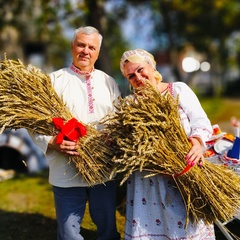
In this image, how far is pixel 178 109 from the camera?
270cm

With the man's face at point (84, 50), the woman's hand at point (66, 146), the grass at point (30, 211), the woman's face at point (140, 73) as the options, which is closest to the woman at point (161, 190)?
the woman's face at point (140, 73)

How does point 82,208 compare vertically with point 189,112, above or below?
below

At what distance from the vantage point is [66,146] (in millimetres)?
2676

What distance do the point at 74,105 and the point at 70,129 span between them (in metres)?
0.23

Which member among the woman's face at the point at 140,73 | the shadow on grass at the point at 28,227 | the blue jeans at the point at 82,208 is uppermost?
the woman's face at the point at 140,73

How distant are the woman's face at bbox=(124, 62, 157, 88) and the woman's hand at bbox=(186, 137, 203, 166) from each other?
0.43 metres

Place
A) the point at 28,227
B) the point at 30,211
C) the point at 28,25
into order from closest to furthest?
1. the point at 28,227
2. the point at 30,211
3. the point at 28,25

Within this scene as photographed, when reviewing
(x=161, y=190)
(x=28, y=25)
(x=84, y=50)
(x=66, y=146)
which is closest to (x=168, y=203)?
(x=161, y=190)

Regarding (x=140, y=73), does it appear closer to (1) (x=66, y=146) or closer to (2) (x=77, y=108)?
(2) (x=77, y=108)

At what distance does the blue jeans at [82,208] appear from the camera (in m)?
2.87

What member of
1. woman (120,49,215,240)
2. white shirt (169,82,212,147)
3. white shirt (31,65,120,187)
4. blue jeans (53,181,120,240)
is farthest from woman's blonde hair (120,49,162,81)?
blue jeans (53,181,120,240)

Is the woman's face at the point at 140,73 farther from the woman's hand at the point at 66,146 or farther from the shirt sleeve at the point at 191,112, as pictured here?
the woman's hand at the point at 66,146

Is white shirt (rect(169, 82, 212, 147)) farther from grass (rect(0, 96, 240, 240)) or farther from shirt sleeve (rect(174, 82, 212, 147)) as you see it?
grass (rect(0, 96, 240, 240))

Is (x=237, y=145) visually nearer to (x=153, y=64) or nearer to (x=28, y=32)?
(x=153, y=64)
